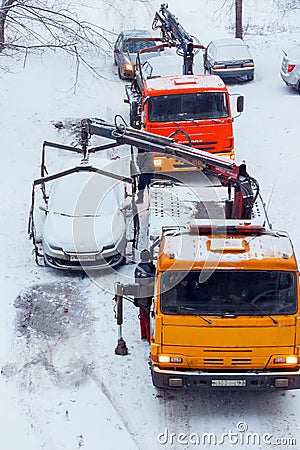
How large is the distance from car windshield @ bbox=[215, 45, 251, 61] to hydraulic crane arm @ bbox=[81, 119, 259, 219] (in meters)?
13.1

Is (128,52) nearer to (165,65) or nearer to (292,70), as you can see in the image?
(165,65)

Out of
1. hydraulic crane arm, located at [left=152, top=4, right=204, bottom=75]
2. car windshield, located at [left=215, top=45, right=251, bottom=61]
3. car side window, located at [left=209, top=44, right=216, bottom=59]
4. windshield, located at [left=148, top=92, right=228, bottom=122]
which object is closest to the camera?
windshield, located at [left=148, top=92, right=228, bottom=122]

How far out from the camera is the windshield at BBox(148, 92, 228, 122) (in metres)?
15.8

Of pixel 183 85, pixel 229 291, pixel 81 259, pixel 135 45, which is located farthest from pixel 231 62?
pixel 229 291

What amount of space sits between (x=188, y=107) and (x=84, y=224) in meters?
4.26

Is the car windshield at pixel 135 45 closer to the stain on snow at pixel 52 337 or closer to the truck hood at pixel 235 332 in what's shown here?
the stain on snow at pixel 52 337

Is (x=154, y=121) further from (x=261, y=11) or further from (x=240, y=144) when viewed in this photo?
(x=261, y=11)

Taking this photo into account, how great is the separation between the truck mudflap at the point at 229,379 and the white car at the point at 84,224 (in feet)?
13.1

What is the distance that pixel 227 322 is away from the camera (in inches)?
345

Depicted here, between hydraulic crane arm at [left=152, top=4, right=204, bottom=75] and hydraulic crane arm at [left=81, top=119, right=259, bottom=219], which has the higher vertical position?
hydraulic crane arm at [left=152, top=4, right=204, bottom=75]

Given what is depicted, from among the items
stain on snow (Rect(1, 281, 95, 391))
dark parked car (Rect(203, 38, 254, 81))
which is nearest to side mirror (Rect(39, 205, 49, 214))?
stain on snow (Rect(1, 281, 95, 391))

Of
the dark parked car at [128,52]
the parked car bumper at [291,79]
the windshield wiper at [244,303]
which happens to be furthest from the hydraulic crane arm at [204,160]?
the dark parked car at [128,52]

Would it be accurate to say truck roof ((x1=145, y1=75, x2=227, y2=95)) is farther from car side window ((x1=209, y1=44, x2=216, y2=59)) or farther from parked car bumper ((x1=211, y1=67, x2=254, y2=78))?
car side window ((x1=209, y1=44, x2=216, y2=59))

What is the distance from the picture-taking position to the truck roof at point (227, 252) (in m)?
8.96
